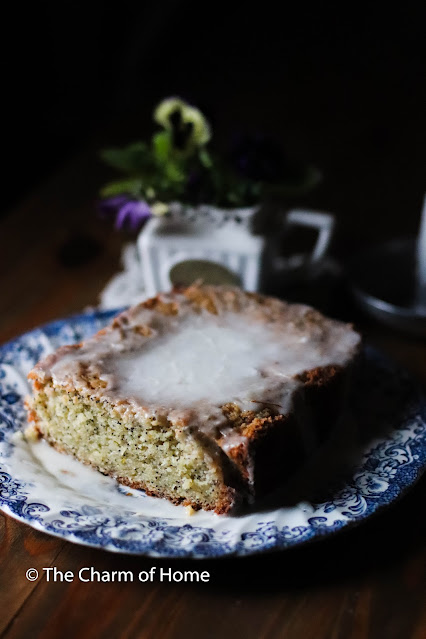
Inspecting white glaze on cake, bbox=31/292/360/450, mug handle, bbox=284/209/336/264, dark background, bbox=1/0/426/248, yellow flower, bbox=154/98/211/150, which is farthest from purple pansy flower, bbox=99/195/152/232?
dark background, bbox=1/0/426/248

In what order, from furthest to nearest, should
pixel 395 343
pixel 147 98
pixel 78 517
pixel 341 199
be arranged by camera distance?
pixel 147 98 < pixel 341 199 < pixel 395 343 < pixel 78 517

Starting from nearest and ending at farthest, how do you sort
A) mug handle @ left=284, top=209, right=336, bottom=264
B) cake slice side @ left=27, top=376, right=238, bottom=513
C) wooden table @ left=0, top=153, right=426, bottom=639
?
wooden table @ left=0, top=153, right=426, bottom=639 < cake slice side @ left=27, top=376, right=238, bottom=513 < mug handle @ left=284, top=209, right=336, bottom=264

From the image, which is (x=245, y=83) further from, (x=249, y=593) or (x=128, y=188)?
(x=249, y=593)

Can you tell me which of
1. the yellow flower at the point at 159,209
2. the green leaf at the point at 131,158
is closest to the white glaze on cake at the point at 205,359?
the yellow flower at the point at 159,209

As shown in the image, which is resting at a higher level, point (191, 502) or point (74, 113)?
point (74, 113)

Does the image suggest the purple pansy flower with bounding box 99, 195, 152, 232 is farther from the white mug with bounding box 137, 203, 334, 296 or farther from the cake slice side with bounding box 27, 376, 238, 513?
the cake slice side with bounding box 27, 376, 238, 513

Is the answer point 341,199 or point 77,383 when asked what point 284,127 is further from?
point 77,383

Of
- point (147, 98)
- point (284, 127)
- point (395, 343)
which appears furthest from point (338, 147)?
point (395, 343)
